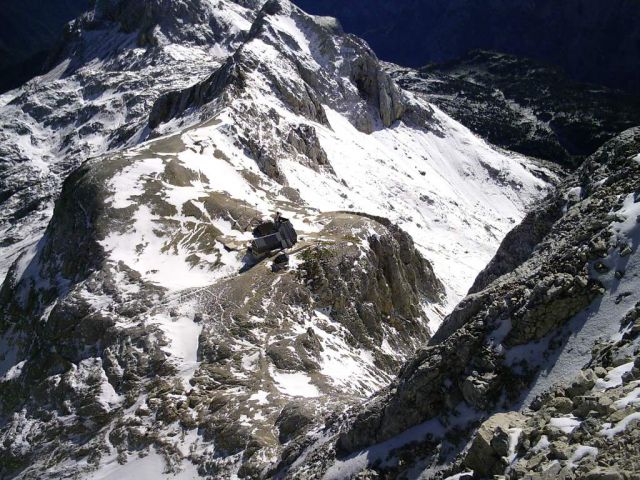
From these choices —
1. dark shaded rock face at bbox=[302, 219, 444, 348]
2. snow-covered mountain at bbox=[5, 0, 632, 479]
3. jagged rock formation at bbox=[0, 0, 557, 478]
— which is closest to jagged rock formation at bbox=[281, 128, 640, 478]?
snow-covered mountain at bbox=[5, 0, 632, 479]

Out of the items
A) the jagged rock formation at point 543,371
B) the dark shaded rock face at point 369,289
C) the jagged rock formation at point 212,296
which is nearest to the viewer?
the jagged rock formation at point 543,371

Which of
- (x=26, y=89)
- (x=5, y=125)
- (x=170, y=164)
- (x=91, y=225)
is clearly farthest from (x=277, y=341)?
(x=26, y=89)

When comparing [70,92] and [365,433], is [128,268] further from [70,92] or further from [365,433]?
[70,92]

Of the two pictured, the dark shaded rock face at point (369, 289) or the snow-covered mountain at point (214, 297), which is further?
the dark shaded rock face at point (369, 289)

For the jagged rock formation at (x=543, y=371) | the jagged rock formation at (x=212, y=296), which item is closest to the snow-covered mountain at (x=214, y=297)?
the jagged rock formation at (x=212, y=296)

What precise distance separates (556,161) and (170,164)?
615 feet

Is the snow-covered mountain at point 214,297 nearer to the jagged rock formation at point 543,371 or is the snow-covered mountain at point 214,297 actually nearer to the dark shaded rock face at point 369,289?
the dark shaded rock face at point 369,289

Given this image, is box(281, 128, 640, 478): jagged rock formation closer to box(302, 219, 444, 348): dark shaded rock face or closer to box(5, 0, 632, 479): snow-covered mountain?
box(5, 0, 632, 479): snow-covered mountain

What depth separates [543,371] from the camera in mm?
11766

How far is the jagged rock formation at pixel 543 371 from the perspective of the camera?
9.54 metres

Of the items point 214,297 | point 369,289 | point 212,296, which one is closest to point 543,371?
point 214,297

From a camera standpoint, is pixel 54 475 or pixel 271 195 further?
pixel 271 195

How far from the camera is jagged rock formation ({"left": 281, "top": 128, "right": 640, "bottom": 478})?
9539 millimetres

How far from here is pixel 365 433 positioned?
14883 millimetres
